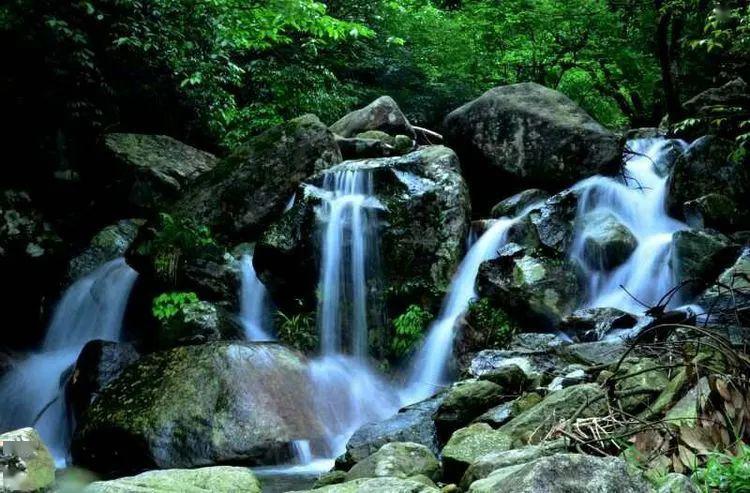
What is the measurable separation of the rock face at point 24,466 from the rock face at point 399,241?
6.97 m

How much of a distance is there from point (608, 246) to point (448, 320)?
109 inches

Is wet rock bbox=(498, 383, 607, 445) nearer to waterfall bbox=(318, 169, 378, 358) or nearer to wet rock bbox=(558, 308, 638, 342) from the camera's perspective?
wet rock bbox=(558, 308, 638, 342)

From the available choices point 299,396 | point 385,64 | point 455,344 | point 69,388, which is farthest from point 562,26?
point 69,388

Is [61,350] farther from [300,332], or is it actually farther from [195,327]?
[300,332]

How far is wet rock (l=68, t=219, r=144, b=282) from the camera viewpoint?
1159cm

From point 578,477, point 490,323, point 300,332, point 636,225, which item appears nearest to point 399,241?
point 490,323

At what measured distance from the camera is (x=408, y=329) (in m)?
9.74

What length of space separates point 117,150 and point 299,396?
751 cm

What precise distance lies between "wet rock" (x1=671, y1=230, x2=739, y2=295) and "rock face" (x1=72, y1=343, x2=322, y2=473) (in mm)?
5599

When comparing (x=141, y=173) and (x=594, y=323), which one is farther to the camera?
(x=141, y=173)

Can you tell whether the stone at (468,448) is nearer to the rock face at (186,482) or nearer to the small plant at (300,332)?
the rock face at (186,482)

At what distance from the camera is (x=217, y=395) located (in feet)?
23.6

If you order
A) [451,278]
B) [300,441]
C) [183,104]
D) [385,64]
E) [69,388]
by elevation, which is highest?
[385,64]

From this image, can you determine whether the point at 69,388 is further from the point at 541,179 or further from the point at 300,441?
the point at 541,179
